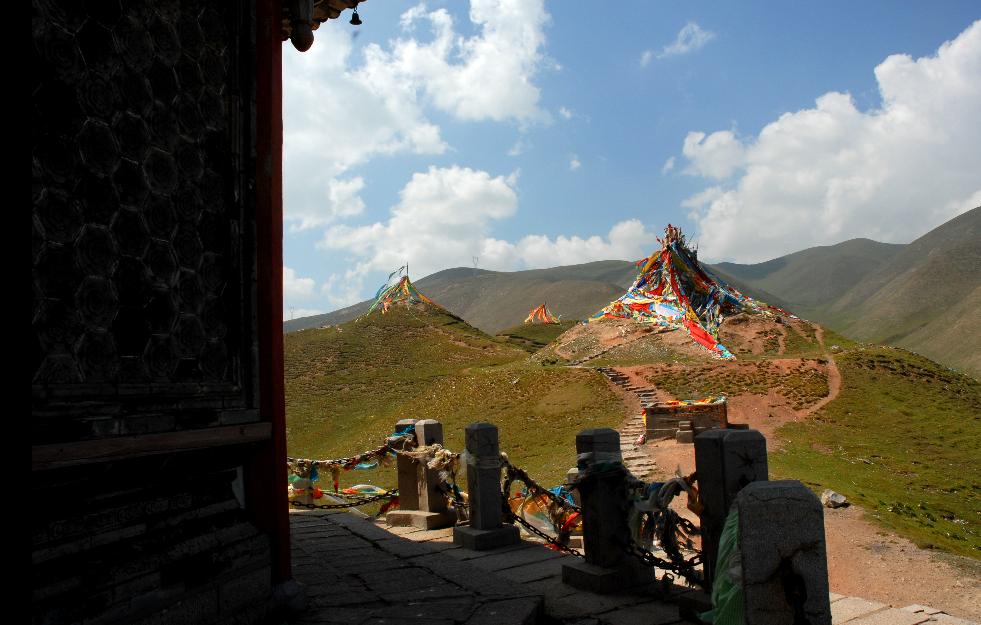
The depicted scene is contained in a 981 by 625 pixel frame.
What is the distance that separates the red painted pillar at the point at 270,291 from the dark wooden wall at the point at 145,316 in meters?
0.08

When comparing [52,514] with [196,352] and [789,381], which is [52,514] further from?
[789,381]

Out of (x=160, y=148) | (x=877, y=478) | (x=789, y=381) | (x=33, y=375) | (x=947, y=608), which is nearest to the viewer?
(x=33, y=375)

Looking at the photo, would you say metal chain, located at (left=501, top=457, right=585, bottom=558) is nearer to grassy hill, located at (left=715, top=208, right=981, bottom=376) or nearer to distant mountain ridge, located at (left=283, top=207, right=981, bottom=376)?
grassy hill, located at (left=715, top=208, right=981, bottom=376)

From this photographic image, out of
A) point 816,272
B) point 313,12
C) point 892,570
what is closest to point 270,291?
point 313,12

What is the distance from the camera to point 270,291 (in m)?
5.20

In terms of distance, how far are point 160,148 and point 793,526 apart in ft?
14.3

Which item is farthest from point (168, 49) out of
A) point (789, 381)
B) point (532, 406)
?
point (789, 381)

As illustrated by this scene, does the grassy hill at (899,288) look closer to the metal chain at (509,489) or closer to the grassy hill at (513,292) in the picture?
the grassy hill at (513,292)

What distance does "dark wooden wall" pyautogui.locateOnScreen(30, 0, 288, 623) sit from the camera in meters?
3.53

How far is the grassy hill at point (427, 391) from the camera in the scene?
2420 cm

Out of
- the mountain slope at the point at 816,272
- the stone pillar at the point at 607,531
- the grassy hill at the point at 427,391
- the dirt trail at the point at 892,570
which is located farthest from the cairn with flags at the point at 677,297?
the mountain slope at the point at 816,272

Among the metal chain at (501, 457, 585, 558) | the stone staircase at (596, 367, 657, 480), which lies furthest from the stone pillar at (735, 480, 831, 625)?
the stone staircase at (596, 367, 657, 480)

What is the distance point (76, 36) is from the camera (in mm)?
3766

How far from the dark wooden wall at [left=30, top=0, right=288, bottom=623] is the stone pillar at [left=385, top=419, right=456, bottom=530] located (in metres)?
4.16
